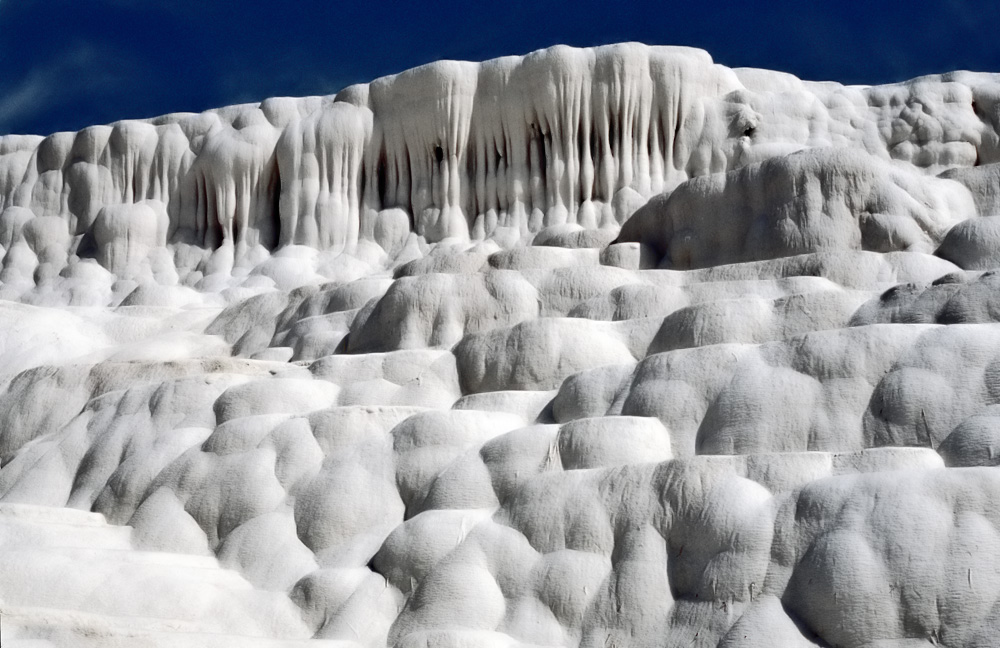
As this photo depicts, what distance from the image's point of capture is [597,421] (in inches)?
293

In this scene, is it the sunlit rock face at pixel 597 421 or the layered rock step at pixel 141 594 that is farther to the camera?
the layered rock step at pixel 141 594

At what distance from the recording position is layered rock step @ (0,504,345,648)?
5.98 metres

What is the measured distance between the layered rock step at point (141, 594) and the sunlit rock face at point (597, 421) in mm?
23

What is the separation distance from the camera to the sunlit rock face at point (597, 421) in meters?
5.84

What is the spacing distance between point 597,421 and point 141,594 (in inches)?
108

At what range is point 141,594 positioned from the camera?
646 centimetres

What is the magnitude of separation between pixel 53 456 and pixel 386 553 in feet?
11.8

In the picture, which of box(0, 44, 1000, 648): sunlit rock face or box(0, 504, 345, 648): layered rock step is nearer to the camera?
box(0, 44, 1000, 648): sunlit rock face

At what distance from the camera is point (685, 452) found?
7.52 metres

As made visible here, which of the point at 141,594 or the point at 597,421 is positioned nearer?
the point at 141,594

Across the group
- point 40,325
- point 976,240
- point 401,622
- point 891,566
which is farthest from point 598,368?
point 40,325

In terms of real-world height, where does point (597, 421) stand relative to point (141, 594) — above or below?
above

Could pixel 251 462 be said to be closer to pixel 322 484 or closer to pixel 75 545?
pixel 322 484

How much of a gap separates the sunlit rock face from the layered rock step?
0.02 metres
